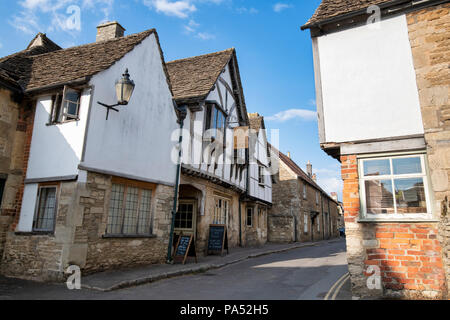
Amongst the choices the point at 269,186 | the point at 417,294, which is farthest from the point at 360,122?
the point at 269,186

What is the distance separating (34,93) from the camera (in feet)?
28.7

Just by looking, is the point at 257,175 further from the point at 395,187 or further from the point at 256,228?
the point at 395,187

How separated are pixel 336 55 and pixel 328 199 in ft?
104

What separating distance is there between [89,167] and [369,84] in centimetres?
701

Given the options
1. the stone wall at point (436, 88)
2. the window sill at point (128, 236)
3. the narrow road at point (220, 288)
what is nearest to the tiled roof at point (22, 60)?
the window sill at point (128, 236)

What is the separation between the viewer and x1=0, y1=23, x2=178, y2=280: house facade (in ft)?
25.1

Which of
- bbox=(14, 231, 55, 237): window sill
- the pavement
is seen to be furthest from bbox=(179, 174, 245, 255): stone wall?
bbox=(14, 231, 55, 237): window sill

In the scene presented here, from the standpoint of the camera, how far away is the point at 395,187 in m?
6.12

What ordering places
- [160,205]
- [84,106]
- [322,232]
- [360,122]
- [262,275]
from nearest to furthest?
[360,122] → [84,106] → [262,275] → [160,205] → [322,232]

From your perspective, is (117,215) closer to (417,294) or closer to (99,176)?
(99,176)

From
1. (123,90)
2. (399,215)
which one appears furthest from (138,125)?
(399,215)

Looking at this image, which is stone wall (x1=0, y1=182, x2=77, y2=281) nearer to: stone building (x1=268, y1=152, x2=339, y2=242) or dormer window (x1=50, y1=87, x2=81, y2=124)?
dormer window (x1=50, y1=87, x2=81, y2=124)

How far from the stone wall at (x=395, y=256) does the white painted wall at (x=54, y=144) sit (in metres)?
6.65

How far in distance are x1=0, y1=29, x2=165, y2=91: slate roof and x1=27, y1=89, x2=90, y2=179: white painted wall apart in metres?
→ 0.63
